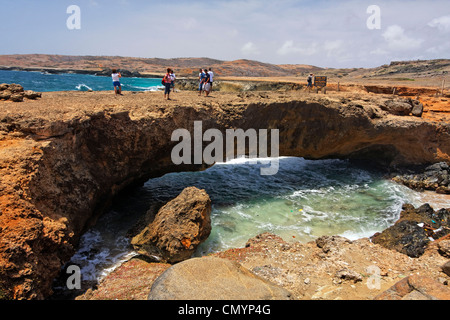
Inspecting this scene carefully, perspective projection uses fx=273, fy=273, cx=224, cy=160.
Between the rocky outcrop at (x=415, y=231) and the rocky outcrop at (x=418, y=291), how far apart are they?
4882 millimetres

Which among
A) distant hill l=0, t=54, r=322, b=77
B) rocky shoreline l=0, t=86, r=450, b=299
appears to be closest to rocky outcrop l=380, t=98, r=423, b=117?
rocky shoreline l=0, t=86, r=450, b=299

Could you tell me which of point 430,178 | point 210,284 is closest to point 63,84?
point 430,178

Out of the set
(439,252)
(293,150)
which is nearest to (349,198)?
(293,150)

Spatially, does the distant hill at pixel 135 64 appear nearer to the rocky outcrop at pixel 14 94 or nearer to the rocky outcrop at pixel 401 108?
the rocky outcrop at pixel 401 108

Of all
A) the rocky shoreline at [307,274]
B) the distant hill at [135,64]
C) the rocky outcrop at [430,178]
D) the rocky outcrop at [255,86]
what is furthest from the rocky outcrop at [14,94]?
the distant hill at [135,64]

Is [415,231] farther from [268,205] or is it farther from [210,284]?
[210,284]

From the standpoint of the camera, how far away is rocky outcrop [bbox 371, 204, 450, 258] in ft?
30.5

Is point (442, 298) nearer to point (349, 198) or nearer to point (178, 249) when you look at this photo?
point (178, 249)

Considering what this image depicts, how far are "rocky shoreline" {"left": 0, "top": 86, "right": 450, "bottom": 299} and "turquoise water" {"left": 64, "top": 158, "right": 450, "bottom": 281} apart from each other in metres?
1.05

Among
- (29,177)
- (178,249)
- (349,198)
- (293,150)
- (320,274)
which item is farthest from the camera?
(293,150)

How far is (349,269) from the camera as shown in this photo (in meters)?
7.39

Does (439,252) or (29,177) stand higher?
(29,177)

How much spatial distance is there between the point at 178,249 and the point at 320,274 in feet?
13.8
